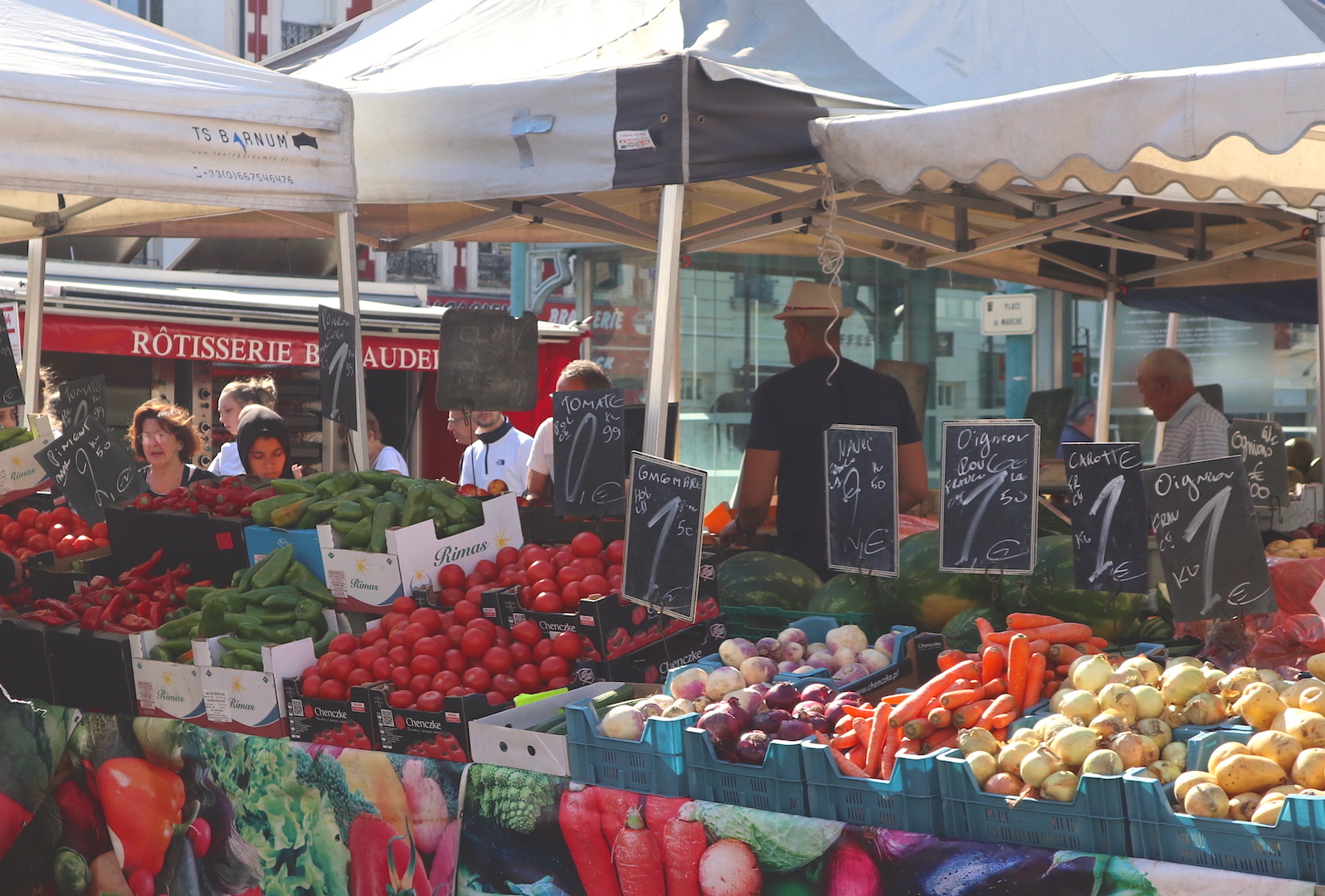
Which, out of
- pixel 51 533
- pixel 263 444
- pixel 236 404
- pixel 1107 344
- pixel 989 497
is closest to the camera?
pixel 989 497

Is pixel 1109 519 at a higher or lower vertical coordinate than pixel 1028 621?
higher

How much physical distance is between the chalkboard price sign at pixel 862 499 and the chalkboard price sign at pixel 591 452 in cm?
63

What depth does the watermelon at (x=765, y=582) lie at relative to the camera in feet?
12.3

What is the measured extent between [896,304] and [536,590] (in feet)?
33.7

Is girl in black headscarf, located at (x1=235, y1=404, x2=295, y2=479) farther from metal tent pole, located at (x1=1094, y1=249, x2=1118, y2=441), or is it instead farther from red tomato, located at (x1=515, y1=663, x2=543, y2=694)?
metal tent pole, located at (x1=1094, y1=249, x2=1118, y2=441)

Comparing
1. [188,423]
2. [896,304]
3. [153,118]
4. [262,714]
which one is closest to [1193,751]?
[262,714]

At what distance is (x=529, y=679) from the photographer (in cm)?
298

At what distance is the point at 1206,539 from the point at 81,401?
439cm

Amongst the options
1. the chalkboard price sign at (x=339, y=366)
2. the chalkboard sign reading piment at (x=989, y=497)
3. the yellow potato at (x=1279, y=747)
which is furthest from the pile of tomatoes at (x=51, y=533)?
the yellow potato at (x=1279, y=747)

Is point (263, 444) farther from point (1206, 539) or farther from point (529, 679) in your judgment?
point (1206, 539)

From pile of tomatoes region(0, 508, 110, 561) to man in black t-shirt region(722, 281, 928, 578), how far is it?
2265 mm

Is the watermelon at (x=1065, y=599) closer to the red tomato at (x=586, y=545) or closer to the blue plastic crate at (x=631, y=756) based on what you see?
the red tomato at (x=586, y=545)

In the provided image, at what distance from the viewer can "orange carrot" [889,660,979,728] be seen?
2391 mm

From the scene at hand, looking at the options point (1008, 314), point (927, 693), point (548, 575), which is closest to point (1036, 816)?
point (927, 693)
